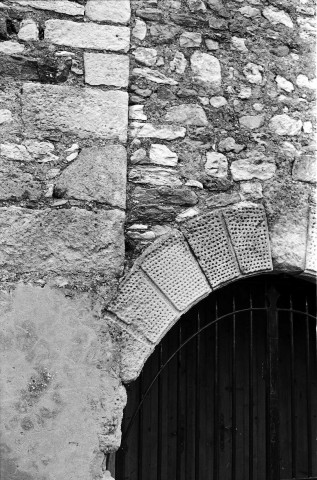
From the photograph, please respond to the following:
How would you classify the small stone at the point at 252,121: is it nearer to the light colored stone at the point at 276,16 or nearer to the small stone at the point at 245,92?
the small stone at the point at 245,92

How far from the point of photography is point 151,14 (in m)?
2.97

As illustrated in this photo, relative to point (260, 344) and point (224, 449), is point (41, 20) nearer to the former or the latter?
point (260, 344)

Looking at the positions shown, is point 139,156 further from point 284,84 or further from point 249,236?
point 284,84

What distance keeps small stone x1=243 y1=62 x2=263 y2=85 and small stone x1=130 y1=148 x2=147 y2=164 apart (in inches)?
28.2

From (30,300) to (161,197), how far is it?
31.8 inches

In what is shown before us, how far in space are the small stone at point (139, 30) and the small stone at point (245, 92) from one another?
22.7 inches

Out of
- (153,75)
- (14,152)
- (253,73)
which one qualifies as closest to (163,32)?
(153,75)

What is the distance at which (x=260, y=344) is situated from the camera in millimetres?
4004

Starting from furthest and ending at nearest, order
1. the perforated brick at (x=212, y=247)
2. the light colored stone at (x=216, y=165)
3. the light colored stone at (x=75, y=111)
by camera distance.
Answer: the light colored stone at (x=216, y=165)
the perforated brick at (x=212, y=247)
the light colored stone at (x=75, y=111)

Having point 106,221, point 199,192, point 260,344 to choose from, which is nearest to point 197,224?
point 199,192

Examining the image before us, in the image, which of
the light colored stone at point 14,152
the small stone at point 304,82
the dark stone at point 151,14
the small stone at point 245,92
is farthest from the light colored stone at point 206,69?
the light colored stone at point 14,152

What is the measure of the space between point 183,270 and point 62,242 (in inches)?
23.5

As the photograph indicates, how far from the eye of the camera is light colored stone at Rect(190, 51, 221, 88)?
3.01 m

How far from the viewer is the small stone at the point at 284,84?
123 inches
